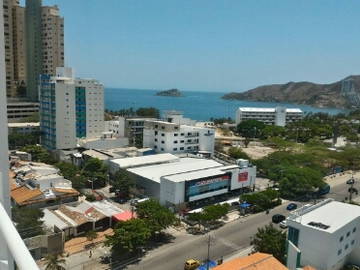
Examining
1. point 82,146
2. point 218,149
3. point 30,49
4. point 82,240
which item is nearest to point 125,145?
point 82,146

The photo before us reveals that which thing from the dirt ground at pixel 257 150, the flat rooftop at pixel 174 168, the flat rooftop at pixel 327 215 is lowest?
Result: the dirt ground at pixel 257 150

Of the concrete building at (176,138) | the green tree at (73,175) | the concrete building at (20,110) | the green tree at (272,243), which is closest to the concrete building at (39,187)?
the green tree at (73,175)

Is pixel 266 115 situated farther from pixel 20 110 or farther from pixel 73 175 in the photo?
pixel 73 175

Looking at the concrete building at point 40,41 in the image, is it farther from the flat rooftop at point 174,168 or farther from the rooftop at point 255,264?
the rooftop at point 255,264

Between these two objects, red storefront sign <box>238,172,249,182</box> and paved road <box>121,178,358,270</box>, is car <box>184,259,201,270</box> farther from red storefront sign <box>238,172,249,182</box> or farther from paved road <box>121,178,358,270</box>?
red storefront sign <box>238,172,249,182</box>

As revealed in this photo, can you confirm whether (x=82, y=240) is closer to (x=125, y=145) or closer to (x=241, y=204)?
(x=241, y=204)
